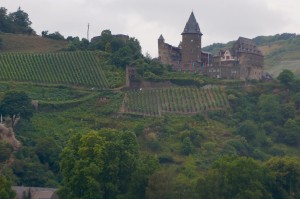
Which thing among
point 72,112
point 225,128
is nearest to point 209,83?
point 225,128

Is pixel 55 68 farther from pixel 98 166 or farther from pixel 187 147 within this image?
pixel 98 166

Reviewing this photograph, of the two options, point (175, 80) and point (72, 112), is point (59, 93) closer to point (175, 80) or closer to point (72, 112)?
point (72, 112)

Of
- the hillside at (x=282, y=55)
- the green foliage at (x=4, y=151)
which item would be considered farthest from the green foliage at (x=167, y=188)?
the hillside at (x=282, y=55)

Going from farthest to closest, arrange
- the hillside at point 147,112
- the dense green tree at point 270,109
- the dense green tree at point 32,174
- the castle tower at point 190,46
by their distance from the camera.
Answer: the castle tower at point 190,46 < the dense green tree at point 270,109 < the hillside at point 147,112 < the dense green tree at point 32,174

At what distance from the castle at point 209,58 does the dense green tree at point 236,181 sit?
134 ft

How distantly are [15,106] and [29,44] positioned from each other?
97.8 feet

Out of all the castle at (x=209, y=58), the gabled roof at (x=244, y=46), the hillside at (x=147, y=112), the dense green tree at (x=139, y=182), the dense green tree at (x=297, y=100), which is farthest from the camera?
the gabled roof at (x=244, y=46)

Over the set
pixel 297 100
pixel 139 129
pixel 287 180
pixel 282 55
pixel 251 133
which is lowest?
pixel 287 180

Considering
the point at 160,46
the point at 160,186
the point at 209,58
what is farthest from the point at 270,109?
the point at 160,186

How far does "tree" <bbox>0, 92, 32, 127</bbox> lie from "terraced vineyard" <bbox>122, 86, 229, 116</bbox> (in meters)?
11.4

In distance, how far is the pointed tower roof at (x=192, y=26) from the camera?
363ft

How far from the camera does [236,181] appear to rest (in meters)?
65.6

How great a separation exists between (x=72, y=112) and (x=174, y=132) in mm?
9540

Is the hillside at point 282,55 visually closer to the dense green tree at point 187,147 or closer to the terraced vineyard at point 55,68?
the terraced vineyard at point 55,68
